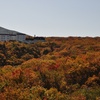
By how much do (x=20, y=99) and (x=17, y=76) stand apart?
30.4 metres

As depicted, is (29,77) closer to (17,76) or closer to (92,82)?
(17,76)

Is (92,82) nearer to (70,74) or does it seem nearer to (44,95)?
(70,74)

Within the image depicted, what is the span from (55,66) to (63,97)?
211 ft

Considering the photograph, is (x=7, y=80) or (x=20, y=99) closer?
(x=20, y=99)

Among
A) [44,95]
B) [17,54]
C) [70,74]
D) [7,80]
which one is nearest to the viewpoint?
[44,95]

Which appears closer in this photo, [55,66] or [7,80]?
[7,80]

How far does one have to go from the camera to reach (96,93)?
7844cm

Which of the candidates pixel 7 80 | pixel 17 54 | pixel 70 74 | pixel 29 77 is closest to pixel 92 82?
pixel 70 74

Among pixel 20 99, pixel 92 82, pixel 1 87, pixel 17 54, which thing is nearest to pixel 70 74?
pixel 92 82

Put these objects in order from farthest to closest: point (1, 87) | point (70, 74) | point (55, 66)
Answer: point (55, 66) → point (70, 74) → point (1, 87)

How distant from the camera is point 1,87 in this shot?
85.1 metres

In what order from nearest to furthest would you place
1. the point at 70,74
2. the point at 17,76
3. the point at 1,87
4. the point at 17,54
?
the point at 1,87 → the point at 17,76 → the point at 70,74 → the point at 17,54

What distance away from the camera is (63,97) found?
72500 mm

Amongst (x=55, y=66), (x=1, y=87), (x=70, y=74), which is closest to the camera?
(x=1, y=87)
